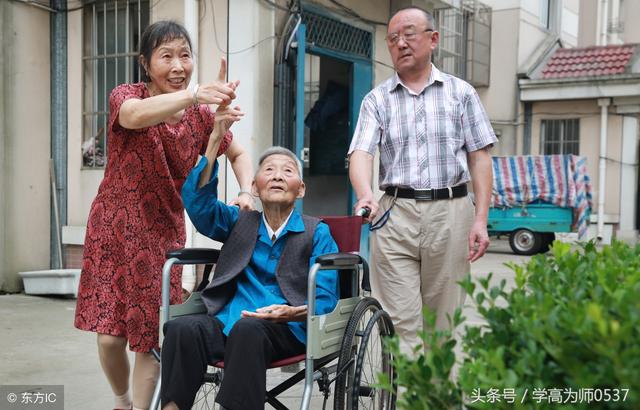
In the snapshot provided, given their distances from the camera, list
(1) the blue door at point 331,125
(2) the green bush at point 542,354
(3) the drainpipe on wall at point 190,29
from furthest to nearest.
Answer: (1) the blue door at point 331,125 < (3) the drainpipe on wall at point 190,29 < (2) the green bush at point 542,354

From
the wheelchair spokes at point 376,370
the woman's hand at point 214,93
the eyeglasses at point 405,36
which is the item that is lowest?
the wheelchair spokes at point 376,370

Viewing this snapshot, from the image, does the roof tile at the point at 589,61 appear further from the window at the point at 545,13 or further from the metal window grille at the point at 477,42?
the metal window grille at the point at 477,42

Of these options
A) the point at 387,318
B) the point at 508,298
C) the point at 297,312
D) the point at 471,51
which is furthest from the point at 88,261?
the point at 471,51

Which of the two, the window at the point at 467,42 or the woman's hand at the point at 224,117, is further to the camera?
the window at the point at 467,42

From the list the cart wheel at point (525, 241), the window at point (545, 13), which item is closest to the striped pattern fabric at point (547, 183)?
the cart wheel at point (525, 241)

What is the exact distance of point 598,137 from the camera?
1174cm

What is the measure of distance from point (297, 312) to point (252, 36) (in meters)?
3.79

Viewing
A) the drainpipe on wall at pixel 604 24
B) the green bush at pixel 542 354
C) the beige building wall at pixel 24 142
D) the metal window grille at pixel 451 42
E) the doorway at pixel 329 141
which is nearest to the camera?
the green bush at pixel 542 354

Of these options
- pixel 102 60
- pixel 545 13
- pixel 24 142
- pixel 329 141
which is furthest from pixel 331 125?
pixel 545 13

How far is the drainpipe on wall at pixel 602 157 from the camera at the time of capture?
1154 cm

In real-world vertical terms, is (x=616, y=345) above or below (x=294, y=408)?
above

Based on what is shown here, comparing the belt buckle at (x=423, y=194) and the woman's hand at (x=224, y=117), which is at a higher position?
the woman's hand at (x=224, y=117)

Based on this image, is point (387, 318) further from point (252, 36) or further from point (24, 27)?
point (24, 27)

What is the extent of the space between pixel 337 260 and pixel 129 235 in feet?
2.51
